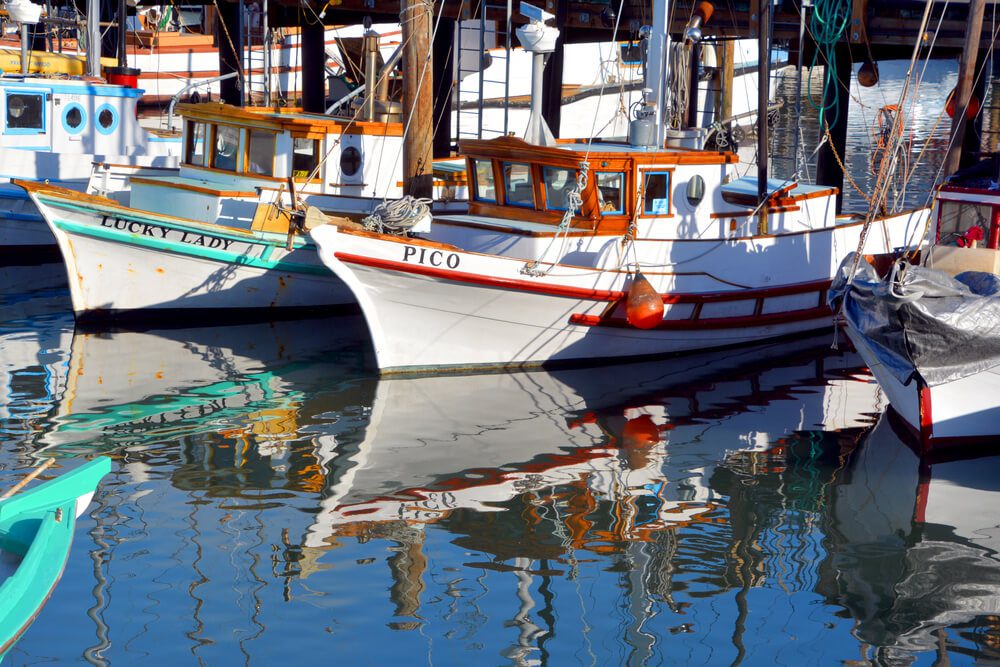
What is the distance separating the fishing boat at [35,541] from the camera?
20.3 feet

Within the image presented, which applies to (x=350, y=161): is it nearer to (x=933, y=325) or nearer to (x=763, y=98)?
(x=763, y=98)

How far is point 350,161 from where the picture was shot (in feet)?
55.9

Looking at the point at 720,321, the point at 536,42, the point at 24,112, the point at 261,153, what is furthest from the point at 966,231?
the point at 24,112

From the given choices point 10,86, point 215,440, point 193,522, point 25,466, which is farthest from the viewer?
point 10,86

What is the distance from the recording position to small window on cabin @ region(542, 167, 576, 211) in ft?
46.3

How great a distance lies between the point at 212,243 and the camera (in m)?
15.3

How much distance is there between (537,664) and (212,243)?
9.65m

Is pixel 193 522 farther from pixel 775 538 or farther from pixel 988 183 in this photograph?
pixel 988 183

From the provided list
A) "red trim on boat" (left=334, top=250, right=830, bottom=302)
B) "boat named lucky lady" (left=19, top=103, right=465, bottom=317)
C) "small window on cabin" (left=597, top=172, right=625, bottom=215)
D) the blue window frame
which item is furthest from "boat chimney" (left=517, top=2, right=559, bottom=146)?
the blue window frame

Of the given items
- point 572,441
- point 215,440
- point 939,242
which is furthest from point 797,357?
point 215,440

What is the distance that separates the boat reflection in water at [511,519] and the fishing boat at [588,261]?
1.68ft

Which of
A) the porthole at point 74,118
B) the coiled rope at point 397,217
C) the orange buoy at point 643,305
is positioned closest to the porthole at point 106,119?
the porthole at point 74,118

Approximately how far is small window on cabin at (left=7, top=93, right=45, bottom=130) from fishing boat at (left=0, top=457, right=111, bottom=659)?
1482 centimetres

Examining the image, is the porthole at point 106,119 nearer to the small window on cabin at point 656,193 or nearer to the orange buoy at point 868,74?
the small window on cabin at point 656,193
